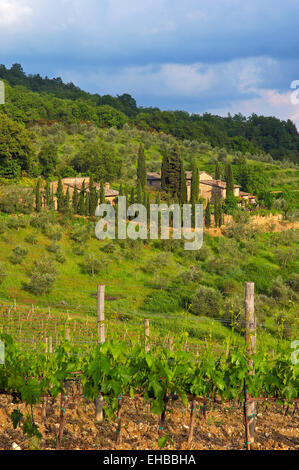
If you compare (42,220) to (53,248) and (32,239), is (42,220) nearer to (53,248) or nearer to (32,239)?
(32,239)

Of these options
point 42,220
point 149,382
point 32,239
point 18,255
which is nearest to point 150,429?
point 149,382

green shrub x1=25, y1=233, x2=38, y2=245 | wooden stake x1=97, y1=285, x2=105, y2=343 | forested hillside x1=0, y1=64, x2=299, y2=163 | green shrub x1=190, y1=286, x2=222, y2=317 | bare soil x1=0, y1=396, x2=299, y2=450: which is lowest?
green shrub x1=190, y1=286, x2=222, y2=317

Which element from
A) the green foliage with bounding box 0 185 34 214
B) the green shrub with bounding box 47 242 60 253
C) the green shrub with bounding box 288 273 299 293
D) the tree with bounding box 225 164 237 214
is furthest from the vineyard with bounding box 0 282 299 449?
the tree with bounding box 225 164 237 214

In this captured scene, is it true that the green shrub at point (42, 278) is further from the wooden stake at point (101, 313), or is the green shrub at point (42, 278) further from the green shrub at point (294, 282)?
the wooden stake at point (101, 313)

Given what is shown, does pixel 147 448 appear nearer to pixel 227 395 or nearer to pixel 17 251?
pixel 227 395

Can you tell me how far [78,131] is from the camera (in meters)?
70.9

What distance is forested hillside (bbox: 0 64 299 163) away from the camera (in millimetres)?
77562

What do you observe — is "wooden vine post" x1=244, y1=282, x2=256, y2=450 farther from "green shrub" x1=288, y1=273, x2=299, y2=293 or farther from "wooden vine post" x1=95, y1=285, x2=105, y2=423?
"green shrub" x1=288, y1=273, x2=299, y2=293

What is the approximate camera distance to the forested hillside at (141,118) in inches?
3054

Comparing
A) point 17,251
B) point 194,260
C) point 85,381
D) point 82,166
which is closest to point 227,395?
point 85,381

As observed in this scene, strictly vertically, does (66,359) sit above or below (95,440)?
above

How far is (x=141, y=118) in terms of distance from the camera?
91875mm

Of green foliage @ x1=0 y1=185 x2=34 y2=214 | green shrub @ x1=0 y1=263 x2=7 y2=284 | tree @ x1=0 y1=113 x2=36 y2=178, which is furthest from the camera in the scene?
tree @ x1=0 y1=113 x2=36 y2=178

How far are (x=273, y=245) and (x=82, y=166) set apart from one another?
77.3 ft
